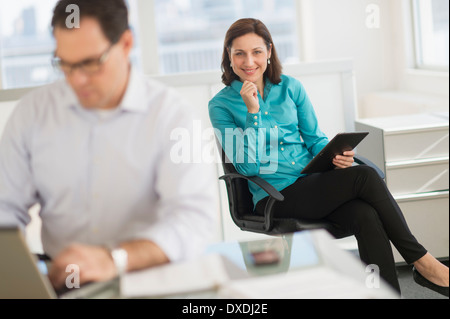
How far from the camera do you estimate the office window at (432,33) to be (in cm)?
280

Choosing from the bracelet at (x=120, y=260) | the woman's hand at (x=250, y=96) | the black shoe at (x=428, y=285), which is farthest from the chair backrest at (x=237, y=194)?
the bracelet at (x=120, y=260)

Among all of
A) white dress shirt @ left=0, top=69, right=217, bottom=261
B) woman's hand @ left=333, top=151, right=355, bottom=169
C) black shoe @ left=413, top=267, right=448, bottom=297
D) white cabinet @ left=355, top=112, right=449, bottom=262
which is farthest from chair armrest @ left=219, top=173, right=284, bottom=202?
white cabinet @ left=355, top=112, right=449, bottom=262

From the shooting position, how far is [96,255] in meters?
0.97

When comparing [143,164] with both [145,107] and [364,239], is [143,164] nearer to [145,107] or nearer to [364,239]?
[145,107]

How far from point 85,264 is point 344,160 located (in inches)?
34.0

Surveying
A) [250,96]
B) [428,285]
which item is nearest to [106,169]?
[250,96]

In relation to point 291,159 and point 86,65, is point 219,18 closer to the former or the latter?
point 291,159

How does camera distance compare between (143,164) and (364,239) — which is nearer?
(143,164)

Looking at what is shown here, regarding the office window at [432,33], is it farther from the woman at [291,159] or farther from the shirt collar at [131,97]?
the shirt collar at [131,97]

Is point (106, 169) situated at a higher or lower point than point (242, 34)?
lower

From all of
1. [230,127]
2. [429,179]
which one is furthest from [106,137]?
[429,179]

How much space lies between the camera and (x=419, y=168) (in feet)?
6.91

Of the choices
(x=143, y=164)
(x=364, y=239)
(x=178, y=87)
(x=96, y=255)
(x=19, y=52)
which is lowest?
(x=364, y=239)
